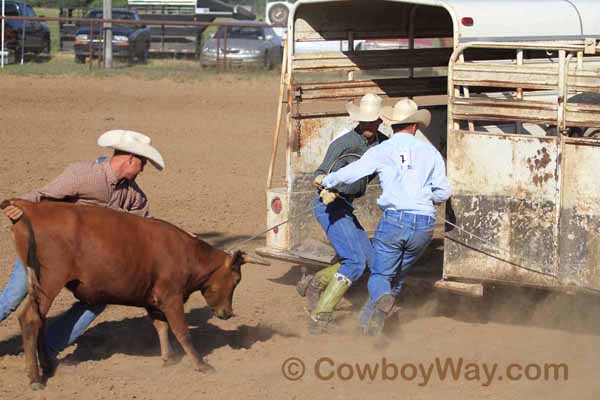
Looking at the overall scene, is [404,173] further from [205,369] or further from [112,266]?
[112,266]

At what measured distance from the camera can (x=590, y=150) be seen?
22.2 ft

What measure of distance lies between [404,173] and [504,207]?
824 millimetres

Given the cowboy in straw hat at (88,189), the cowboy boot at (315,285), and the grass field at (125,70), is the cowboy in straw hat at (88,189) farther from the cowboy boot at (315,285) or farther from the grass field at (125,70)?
the grass field at (125,70)

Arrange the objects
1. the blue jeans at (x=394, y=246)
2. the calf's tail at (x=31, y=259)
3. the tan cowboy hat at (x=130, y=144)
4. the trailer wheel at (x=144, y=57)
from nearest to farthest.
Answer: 1. the calf's tail at (x=31, y=259)
2. the tan cowboy hat at (x=130, y=144)
3. the blue jeans at (x=394, y=246)
4. the trailer wheel at (x=144, y=57)

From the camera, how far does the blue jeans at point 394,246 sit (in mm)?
6949

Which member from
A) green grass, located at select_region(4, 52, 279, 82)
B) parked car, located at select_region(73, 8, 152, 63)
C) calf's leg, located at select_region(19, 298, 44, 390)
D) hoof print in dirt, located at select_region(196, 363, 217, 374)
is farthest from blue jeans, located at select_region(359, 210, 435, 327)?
parked car, located at select_region(73, 8, 152, 63)

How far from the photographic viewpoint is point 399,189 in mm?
6926

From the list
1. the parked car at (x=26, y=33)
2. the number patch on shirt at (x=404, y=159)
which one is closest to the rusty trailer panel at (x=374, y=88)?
the number patch on shirt at (x=404, y=159)

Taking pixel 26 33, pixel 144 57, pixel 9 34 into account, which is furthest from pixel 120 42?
pixel 9 34

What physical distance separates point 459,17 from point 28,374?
3745 mm

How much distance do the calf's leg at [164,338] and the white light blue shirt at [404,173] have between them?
142cm

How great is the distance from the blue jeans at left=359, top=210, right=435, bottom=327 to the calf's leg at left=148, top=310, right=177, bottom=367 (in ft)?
4.55

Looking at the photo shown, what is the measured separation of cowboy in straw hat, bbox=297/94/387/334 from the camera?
7.36 metres

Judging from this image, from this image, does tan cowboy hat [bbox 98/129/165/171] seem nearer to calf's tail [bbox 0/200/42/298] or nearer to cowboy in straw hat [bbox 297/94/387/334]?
calf's tail [bbox 0/200/42/298]
